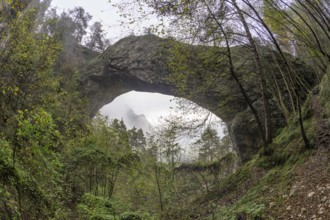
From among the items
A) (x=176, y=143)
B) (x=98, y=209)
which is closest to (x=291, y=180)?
(x=98, y=209)

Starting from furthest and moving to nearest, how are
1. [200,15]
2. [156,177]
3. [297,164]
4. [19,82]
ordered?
[156,177], [19,82], [200,15], [297,164]

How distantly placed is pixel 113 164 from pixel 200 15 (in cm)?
578

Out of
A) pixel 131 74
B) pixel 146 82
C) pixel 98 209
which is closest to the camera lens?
pixel 98 209

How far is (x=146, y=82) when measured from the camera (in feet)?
61.2

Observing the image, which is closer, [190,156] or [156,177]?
[156,177]

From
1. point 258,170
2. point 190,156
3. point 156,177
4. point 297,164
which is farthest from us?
point 190,156

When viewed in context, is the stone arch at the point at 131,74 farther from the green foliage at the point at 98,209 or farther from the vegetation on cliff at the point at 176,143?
the green foliage at the point at 98,209

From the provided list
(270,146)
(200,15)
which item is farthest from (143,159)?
(200,15)

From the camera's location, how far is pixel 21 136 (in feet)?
12.7

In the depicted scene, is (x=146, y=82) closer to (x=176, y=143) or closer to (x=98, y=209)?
(x=176, y=143)

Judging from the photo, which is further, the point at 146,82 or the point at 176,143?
the point at 146,82

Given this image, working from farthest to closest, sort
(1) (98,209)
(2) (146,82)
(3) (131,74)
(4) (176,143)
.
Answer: (3) (131,74) → (2) (146,82) → (4) (176,143) → (1) (98,209)

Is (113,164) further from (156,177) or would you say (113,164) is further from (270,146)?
(270,146)

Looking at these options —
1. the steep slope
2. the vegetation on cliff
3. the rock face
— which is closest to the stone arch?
the rock face
